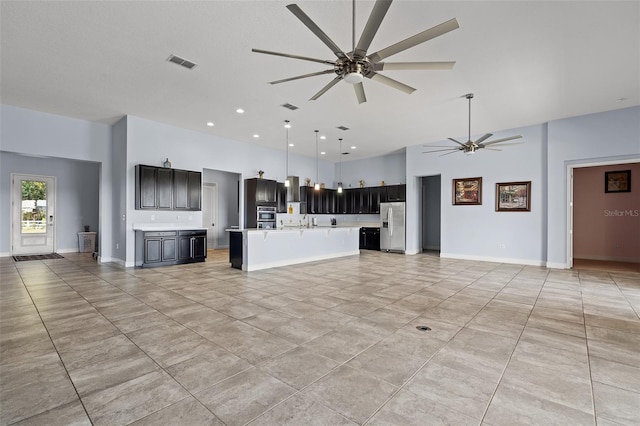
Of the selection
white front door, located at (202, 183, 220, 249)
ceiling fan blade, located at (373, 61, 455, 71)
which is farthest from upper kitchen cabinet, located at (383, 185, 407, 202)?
ceiling fan blade, located at (373, 61, 455, 71)

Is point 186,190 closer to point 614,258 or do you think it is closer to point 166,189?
point 166,189

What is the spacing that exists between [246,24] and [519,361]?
14.4 feet

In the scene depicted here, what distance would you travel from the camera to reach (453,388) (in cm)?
212

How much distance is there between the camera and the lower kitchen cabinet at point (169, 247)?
6914 millimetres

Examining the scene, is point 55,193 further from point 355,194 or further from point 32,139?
point 355,194

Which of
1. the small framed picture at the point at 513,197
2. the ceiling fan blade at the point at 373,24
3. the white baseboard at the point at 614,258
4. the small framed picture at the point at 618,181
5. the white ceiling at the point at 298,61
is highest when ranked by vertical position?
the white ceiling at the point at 298,61

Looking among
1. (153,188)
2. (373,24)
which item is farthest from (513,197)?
(153,188)

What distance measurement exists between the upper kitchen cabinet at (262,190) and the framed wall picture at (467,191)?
5.45 metres

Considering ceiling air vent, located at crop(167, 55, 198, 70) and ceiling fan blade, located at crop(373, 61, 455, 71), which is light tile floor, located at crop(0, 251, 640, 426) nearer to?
ceiling fan blade, located at crop(373, 61, 455, 71)

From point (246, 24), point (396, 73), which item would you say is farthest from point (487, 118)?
point (246, 24)

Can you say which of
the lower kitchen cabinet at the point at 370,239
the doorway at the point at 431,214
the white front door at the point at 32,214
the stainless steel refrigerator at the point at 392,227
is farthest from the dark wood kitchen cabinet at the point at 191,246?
the doorway at the point at 431,214

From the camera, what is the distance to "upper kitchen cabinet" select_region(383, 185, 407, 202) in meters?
10.2

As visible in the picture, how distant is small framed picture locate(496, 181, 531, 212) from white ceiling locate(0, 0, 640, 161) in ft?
5.11

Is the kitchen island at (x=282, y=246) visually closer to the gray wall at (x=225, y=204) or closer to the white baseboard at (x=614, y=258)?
the gray wall at (x=225, y=204)
